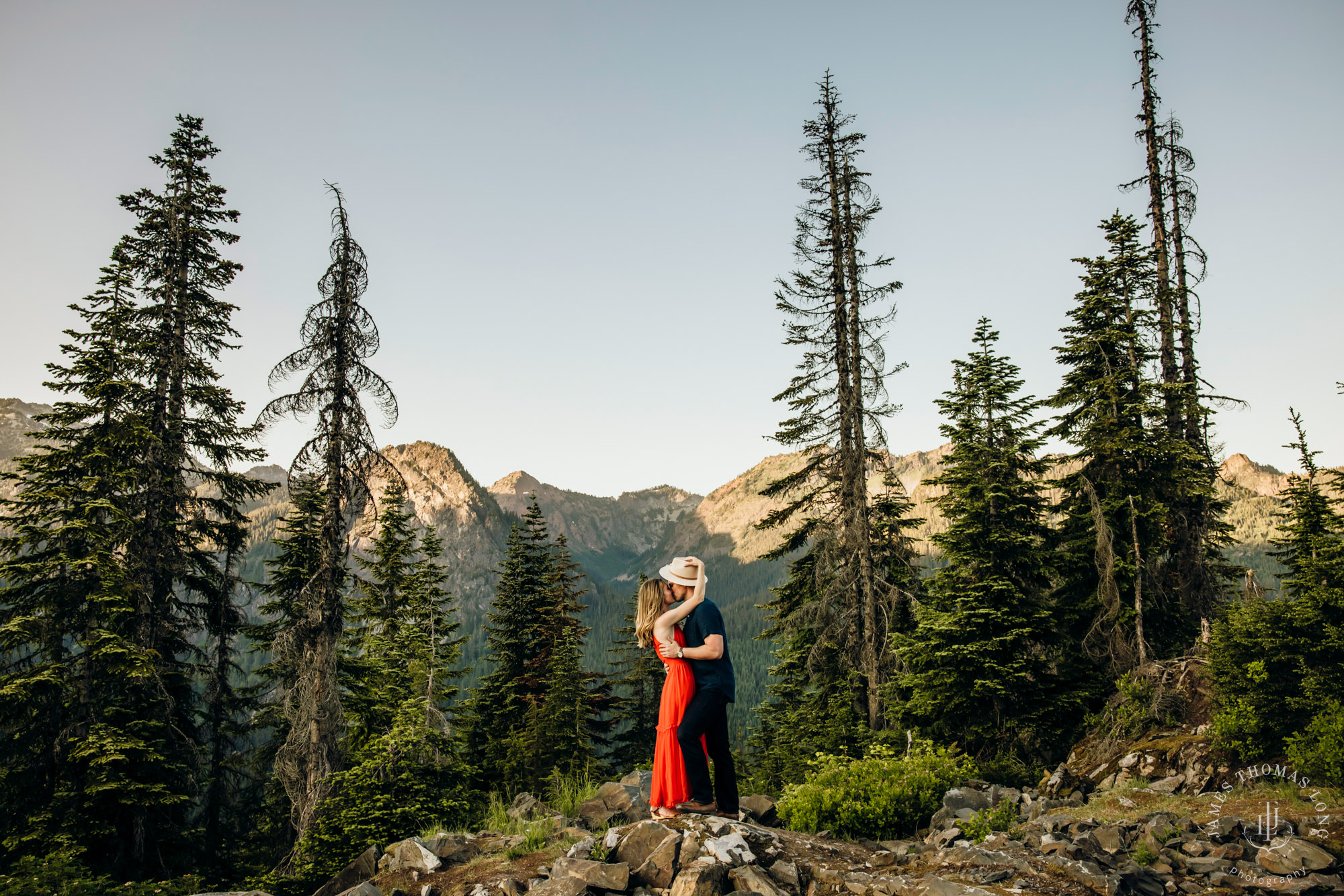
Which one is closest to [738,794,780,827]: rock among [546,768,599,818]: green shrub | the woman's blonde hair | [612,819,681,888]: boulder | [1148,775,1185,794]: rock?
[546,768,599,818]: green shrub

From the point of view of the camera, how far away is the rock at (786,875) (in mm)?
5625

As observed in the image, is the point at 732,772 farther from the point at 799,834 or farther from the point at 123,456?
the point at 123,456

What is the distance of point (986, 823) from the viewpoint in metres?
6.91

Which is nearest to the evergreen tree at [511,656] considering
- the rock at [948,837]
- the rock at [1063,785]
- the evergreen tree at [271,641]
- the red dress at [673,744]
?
the evergreen tree at [271,641]

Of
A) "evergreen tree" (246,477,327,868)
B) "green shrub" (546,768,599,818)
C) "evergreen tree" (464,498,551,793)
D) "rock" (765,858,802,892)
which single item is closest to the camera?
"rock" (765,858,802,892)

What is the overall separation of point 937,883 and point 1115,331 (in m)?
16.4

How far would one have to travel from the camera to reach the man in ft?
21.3

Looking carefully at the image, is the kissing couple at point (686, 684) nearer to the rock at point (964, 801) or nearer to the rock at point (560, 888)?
the rock at point (560, 888)

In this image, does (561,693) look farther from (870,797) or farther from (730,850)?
(730,850)

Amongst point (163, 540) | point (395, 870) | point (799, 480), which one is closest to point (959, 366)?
point (799, 480)

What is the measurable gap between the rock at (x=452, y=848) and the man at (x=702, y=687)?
249cm

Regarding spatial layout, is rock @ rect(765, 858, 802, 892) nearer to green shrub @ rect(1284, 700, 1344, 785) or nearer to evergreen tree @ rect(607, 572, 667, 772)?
green shrub @ rect(1284, 700, 1344, 785)

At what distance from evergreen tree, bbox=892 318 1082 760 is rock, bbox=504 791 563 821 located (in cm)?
939

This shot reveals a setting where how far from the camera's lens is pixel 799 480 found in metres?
19.0
